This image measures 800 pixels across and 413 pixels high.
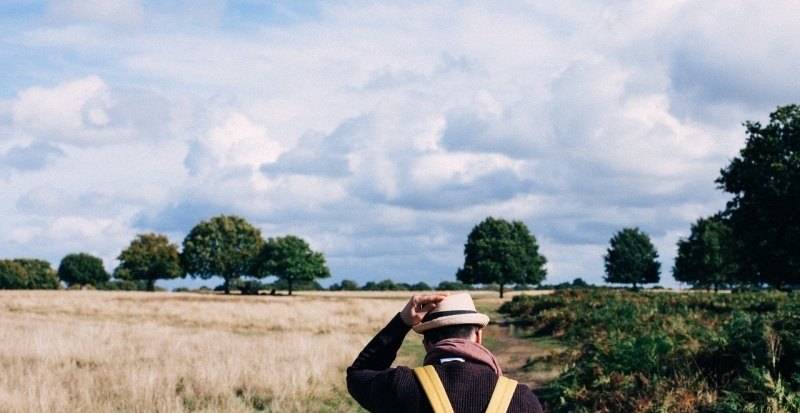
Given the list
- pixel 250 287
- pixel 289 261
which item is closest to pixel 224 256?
pixel 250 287

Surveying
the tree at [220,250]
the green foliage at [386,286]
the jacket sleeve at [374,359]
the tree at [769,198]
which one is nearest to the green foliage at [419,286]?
the green foliage at [386,286]

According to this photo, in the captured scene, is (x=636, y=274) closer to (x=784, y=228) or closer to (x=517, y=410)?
(x=784, y=228)

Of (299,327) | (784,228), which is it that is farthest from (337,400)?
(784,228)

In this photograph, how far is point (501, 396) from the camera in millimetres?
2660

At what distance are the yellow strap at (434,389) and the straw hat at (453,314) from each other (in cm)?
21

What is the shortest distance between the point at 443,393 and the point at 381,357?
1.92 feet

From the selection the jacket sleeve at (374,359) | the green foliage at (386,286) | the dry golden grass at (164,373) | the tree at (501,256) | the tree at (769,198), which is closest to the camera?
the jacket sleeve at (374,359)

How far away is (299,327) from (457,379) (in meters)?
26.9

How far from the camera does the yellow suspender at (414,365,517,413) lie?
2.63 metres

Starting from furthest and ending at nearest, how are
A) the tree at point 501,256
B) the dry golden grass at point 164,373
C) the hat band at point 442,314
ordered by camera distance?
1. the tree at point 501,256
2. the dry golden grass at point 164,373
3. the hat band at point 442,314

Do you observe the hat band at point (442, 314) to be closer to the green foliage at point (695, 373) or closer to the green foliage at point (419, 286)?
the green foliage at point (695, 373)

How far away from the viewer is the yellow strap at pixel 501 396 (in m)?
2.62

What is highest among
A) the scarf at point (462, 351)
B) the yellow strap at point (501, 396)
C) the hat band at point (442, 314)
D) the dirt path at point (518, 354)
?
the hat band at point (442, 314)

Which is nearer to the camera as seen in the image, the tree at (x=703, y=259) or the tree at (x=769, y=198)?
the tree at (x=769, y=198)
